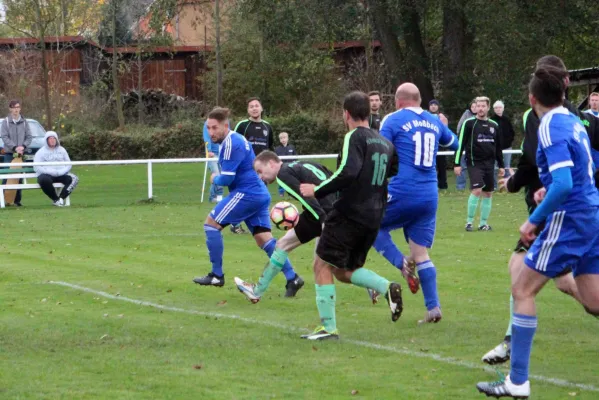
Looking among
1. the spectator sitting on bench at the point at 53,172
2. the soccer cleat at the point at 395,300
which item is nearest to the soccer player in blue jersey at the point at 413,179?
the soccer cleat at the point at 395,300

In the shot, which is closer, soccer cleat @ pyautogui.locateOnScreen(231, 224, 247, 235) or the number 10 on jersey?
the number 10 on jersey

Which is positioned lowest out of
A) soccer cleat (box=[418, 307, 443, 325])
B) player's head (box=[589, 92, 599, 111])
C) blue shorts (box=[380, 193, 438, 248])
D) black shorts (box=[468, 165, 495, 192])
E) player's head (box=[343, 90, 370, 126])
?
soccer cleat (box=[418, 307, 443, 325])

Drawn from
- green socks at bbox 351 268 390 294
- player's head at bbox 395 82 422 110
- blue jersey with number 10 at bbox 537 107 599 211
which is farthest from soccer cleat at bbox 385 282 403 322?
blue jersey with number 10 at bbox 537 107 599 211

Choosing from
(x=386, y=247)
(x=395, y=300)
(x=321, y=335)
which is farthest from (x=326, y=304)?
(x=386, y=247)

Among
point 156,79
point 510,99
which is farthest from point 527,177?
point 156,79

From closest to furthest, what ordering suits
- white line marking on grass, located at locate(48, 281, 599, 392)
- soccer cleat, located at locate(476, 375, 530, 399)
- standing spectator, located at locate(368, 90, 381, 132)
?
soccer cleat, located at locate(476, 375, 530, 399) → white line marking on grass, located at locate(48, 281, 599, 392) → standing spectator, located at locate(368, 90, 381, 132)

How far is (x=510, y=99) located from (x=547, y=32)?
299 cm

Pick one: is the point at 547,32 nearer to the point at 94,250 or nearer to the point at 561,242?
the point at 94,250

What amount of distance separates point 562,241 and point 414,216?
3.21 metres

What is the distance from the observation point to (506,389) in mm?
6035

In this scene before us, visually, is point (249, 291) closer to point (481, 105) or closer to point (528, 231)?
point (528, 231)

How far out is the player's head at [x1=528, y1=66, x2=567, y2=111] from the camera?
6051 millimetres

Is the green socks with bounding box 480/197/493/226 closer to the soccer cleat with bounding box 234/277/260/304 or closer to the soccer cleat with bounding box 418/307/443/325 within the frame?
the soccer cleat with bounding box 234/277/260/304

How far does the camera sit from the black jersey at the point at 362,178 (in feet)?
25.6
